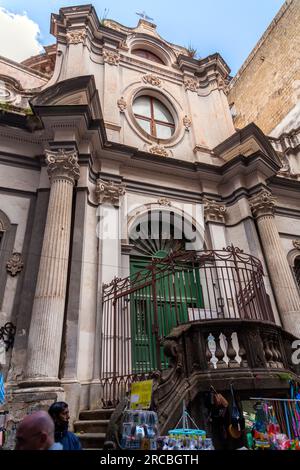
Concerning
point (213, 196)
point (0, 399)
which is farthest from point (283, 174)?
point (0, 399)

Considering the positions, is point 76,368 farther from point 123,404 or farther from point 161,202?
point 161,202

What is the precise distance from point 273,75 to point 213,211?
1147 cm

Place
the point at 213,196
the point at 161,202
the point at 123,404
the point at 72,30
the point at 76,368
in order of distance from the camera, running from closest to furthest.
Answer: the point at 123,404 < the point at 76,368 < the point at 161,202 < the point at 213,196 < the point at 72,30

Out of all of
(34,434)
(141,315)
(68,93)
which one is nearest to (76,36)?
(68,93)

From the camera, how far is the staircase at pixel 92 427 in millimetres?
4215

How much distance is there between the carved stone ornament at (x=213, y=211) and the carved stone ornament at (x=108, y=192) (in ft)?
8.73

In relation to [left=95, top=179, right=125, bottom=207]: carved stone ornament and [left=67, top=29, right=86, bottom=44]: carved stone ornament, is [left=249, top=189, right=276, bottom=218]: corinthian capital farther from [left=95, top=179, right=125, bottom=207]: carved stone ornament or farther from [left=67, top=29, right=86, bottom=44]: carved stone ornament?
[left=67, top=29, right=86, bottom=44]: carved stone ornament

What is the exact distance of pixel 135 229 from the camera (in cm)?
870

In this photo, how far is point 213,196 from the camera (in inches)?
383

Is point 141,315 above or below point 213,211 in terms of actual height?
below

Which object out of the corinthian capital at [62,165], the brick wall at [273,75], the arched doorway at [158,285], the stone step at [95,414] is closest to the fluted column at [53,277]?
the corinthian capital at [62,165]

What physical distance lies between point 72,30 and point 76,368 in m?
10.3

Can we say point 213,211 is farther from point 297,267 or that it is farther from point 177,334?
point 177,334

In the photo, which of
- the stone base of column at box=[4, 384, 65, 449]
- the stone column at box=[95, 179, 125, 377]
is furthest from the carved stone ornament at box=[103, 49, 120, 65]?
the stone base of column at box=[4, 384, 65, 449]
